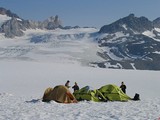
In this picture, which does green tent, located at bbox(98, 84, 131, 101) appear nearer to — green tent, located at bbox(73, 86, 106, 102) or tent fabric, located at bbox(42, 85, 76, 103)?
green tent, located at bbox(73, 86, 106, 102)

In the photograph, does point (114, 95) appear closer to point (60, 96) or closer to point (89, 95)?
point (89, 95)

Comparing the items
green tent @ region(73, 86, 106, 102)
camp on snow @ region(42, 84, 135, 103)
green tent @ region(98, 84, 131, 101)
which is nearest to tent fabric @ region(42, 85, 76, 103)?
camp on snow @ region(42, 84, 135, 103)

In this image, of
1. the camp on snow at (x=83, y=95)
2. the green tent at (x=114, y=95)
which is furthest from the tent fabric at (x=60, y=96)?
the green tent at (x=114, y=95)

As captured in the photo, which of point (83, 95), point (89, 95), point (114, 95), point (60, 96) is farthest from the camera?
point (114, 95)

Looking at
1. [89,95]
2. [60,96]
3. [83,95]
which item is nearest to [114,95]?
[89,95]

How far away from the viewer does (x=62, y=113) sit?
1680cm

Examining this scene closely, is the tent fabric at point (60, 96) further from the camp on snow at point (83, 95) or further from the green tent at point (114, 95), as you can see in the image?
the green tent at point (114, 95)

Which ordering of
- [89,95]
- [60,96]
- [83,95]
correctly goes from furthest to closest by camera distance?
[83,95] < [89,95] < [60,96]

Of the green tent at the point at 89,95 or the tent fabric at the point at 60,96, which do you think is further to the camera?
the green tent at the point at 89,95

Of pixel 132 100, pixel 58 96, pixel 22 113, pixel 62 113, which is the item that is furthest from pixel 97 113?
pixel 132 100

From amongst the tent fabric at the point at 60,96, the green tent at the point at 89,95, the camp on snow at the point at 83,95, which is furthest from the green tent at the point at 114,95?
the tent fabric at the point at 60,96

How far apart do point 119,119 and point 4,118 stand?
14.6ft

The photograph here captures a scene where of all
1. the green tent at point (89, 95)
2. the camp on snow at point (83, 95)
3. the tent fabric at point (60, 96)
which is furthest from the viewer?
the green tent at point (89, 95)

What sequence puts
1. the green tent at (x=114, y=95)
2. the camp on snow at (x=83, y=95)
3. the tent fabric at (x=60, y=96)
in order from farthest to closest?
the green tent at (x=114, y=95) < the camp on snow at (x=83, y=95) < the tent fabric at (x=60, y=96)
